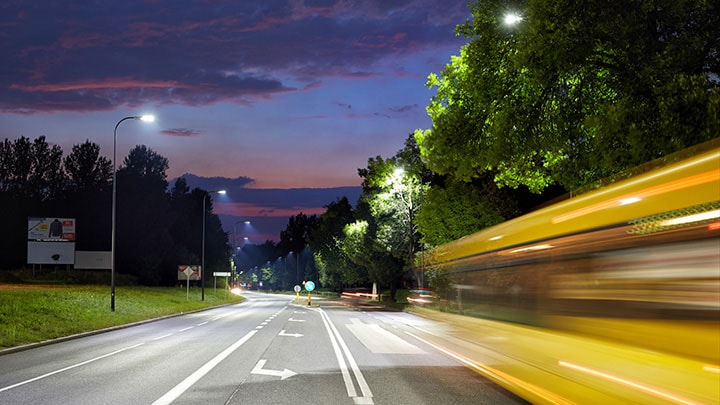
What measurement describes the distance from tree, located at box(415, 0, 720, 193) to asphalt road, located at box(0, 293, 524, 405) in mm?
6008

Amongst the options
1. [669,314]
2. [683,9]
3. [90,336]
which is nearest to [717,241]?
[669,314]

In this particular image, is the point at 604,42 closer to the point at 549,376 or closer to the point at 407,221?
the point at 549,376

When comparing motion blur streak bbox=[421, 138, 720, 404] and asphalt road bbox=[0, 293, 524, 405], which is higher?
motion blur streak bbox=[421, 138, 720, 404]

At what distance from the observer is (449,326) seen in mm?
16203

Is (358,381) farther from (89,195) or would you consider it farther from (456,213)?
(89,195)

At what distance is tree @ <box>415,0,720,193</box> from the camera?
1416 cm

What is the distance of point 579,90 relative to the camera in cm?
1781

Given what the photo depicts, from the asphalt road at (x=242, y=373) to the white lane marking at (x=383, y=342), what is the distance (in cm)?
3

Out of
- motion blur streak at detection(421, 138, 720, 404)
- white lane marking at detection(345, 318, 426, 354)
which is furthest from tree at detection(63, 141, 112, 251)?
motion blur streak at detection(421, 138, 720, 404)

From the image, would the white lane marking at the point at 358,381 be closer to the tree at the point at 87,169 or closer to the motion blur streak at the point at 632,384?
the motion blur streak at the point at 632,384

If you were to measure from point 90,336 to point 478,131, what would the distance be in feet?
51.7

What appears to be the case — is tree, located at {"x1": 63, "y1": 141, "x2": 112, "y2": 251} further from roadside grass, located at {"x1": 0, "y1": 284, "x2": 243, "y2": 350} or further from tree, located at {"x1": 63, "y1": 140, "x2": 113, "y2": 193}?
roadside grass, located at {"x1": 0, "y1": 284, "x2": 243, "y2": 350}

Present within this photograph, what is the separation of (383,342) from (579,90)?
984cm

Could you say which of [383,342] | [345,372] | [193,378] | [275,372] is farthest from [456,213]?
[193,378]
